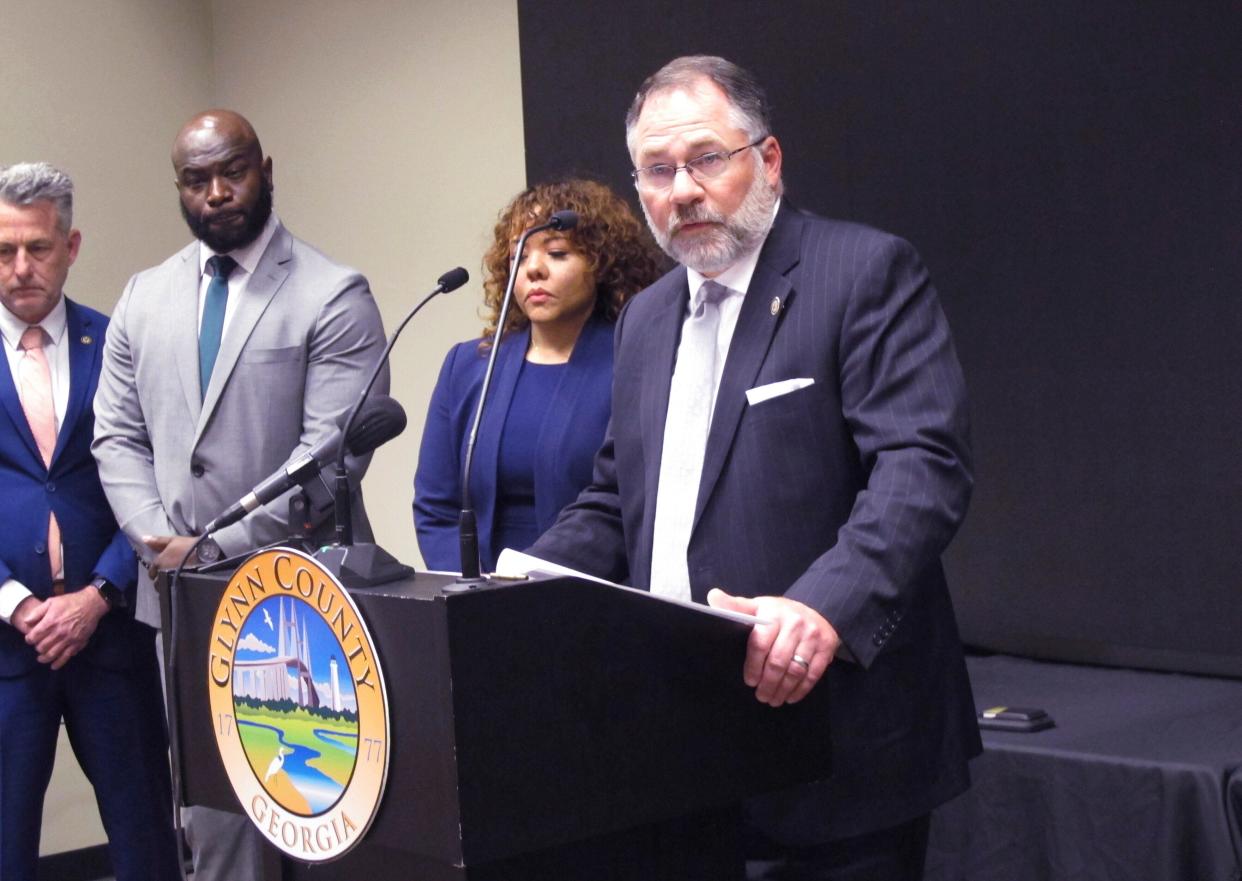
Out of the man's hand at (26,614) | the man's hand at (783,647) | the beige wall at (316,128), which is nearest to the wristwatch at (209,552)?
the man's hand at (26,614)

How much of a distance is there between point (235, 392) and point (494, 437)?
0.57m

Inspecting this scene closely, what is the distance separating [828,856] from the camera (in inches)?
73.0

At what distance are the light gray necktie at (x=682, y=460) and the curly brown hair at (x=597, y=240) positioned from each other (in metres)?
1.08

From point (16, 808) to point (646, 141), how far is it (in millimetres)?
2392

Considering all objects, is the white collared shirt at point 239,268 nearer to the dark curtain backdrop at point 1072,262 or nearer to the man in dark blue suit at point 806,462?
the dark curtain backdrop at point 1072,262

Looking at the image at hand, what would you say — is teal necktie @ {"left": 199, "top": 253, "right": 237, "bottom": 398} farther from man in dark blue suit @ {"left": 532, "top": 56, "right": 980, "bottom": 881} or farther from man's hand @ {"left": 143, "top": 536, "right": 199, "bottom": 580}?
man in dark blue suit @ {"left": 532, "top": 56, "right": 980, "bottom": 881}

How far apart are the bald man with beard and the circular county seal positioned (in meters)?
1.51

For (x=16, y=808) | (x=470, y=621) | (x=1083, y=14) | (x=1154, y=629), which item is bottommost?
(x=16, y=808)

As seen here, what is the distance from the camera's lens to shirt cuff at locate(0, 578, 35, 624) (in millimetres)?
3422

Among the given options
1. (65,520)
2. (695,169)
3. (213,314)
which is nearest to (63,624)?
(65,520)

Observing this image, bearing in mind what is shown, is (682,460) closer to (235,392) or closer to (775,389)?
(775,389)

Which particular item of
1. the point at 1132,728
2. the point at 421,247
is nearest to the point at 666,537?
the point at 1132,728

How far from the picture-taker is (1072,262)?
342 cm

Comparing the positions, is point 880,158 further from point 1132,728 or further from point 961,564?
point 1132,728
